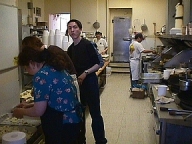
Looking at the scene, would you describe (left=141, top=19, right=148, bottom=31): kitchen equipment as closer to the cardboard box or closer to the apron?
the apron

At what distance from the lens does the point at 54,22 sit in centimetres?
1049

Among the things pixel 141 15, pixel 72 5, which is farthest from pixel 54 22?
pixel 141 15

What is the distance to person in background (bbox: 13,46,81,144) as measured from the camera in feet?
5.99

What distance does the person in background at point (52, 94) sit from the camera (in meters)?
1.83

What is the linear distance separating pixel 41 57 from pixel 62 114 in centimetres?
44

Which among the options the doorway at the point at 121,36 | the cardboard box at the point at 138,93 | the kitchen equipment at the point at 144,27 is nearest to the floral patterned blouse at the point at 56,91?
the cardboard box at the point at 138,93

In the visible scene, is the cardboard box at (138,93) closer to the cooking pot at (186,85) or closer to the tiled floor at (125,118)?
the tiled floor at (125,118)

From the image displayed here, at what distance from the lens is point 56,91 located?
1.86m

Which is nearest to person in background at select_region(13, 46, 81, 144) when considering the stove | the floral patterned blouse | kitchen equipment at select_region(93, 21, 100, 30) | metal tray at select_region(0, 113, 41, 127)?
the floral patterned blouse

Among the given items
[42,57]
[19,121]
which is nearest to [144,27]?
[19,121]

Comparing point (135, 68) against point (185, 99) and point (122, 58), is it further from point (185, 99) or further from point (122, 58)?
point (185, 99)

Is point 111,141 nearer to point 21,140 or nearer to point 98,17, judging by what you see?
point 21,140

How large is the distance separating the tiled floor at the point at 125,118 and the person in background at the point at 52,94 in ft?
5.80

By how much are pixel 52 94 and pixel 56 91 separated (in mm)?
34
